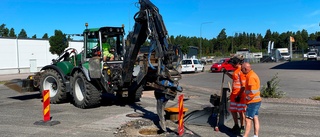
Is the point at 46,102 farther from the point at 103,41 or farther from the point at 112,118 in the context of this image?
the point at 103,41

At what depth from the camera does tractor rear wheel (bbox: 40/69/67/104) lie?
11812 mm

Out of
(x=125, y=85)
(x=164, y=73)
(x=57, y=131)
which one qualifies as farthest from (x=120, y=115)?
(x=164, y=73)

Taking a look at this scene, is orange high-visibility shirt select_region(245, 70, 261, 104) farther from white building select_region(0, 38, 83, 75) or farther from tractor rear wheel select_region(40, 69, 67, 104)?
white building select_region(0, 38, 83, 75)

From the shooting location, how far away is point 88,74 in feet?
34.7

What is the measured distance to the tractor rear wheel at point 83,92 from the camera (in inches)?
412

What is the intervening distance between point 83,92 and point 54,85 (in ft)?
7.10

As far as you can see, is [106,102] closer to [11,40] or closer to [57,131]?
[57,131]

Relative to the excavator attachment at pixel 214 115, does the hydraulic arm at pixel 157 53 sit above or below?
above

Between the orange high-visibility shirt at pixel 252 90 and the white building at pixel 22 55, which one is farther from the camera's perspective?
the white building at pixel 22 55


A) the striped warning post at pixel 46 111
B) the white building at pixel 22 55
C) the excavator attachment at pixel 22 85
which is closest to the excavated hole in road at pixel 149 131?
the striped warning post at pixel 46 111

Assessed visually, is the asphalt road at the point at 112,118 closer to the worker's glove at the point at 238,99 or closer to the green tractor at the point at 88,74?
the green tractor at the point at 88,74

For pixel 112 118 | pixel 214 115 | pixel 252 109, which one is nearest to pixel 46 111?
pixel 112 118

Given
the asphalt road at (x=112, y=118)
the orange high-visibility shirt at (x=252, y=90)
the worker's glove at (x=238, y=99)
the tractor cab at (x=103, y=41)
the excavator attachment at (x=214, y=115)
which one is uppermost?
the tractor cab at (x=103, y=41)

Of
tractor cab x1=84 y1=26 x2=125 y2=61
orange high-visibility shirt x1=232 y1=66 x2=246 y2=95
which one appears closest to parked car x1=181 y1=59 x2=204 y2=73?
tractor cab x1=84 y1=26 x2=125 y2=61
